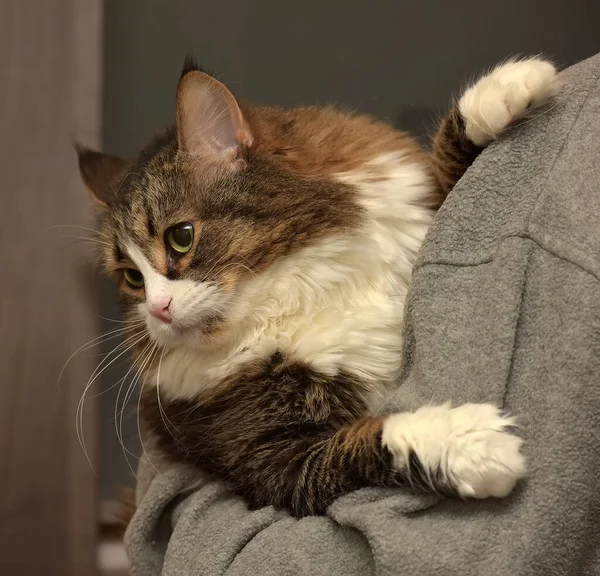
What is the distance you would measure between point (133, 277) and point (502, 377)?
2.54ft

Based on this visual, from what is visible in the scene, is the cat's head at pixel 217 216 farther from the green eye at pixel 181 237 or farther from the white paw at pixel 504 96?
the white paw at pixel 504 96

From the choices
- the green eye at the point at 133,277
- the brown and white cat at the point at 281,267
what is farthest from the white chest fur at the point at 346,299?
the green eye at the point at 133,277

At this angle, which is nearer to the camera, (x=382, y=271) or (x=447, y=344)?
(x=447, y=344)

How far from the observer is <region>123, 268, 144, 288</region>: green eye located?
1293 mm

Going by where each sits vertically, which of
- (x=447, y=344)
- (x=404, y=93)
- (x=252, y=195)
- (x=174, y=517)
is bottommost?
(x=174, y=517)

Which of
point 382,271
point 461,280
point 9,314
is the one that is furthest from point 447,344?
point 9,314

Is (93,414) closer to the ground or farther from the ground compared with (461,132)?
closer to the ground

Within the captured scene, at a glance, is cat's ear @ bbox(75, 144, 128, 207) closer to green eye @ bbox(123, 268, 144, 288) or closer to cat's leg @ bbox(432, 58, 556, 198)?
green eye @ bbox(123, 268, 144, 288)

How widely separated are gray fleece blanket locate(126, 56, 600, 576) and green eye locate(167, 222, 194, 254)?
1.36 feet

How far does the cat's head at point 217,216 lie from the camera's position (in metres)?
1.11

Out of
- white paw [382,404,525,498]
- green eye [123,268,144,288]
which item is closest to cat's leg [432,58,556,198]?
white paw [382,404,525,498]

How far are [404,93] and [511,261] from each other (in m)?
1.10

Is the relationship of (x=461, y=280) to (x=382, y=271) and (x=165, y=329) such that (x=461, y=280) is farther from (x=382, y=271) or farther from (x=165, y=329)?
(x=165, y=329)

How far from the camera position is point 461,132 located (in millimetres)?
1114
